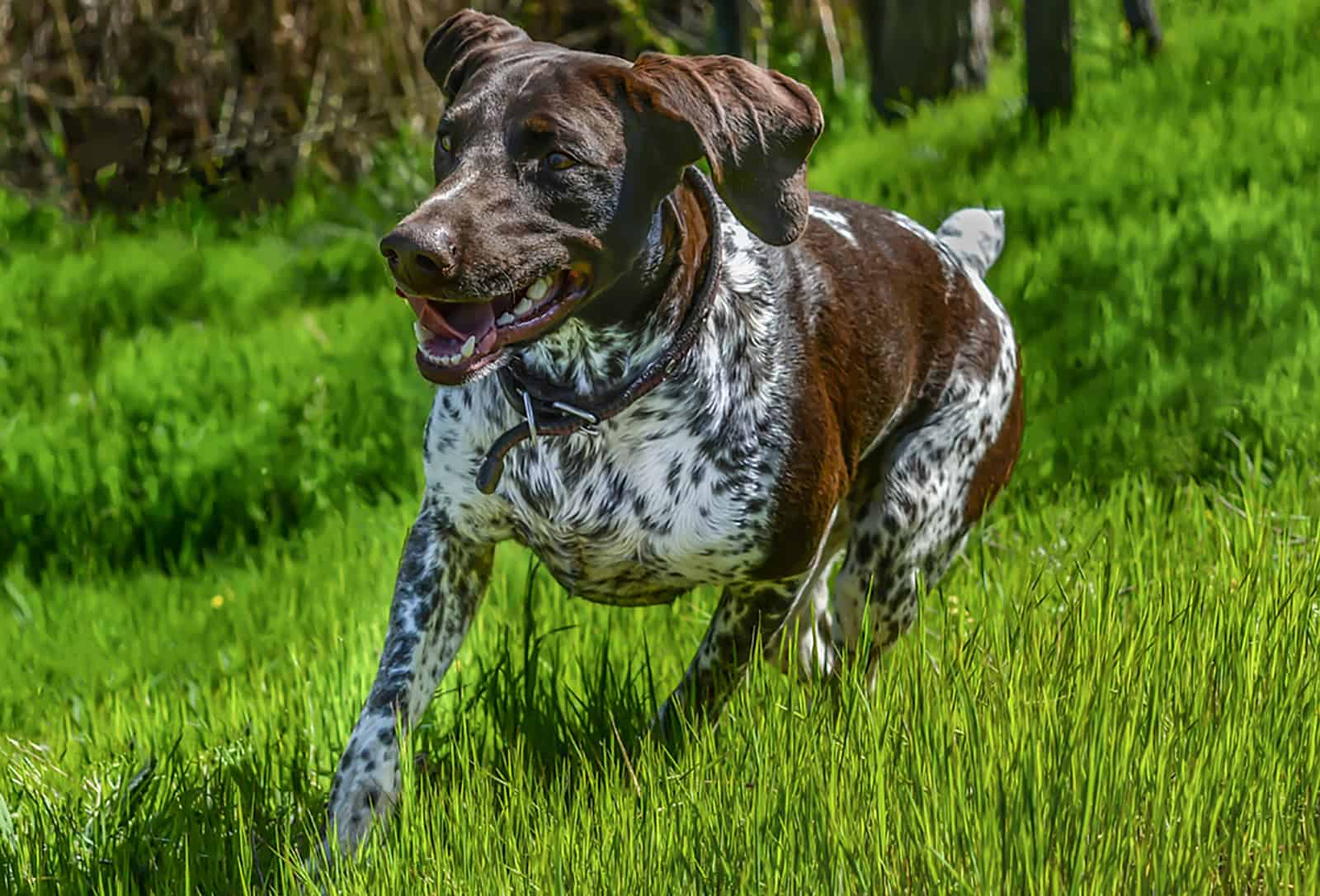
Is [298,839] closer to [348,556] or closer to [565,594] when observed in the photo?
[565,594]

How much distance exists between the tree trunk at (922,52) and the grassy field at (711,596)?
247 mm

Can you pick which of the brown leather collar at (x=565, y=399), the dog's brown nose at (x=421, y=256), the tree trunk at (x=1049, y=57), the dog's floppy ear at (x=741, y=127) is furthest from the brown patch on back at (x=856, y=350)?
the tree trunk at (x=1049, y=57)

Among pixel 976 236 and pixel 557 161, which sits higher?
pixel 557 161

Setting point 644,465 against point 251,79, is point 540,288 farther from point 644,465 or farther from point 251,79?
point 251,79

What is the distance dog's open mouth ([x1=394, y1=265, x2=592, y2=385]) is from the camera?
2945 millimetres

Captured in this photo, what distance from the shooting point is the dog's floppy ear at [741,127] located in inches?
121

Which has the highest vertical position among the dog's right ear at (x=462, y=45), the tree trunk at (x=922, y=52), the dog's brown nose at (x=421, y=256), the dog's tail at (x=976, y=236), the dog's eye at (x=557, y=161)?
the dog's right ear at (x=462, y=45)

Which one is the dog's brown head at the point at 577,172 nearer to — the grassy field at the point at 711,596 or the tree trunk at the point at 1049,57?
the grassy field at the point at 711,596

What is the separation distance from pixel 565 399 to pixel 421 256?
62cm

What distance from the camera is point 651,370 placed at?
10.9 feet

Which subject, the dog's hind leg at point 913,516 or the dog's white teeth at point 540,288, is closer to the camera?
the dog's white teeth at point 540,288

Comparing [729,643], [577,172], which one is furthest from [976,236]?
[577,172]

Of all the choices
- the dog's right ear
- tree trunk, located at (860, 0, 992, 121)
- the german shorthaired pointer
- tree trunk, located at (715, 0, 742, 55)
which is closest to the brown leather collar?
the german shorthaired pointer

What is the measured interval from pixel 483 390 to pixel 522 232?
528 millimetres
